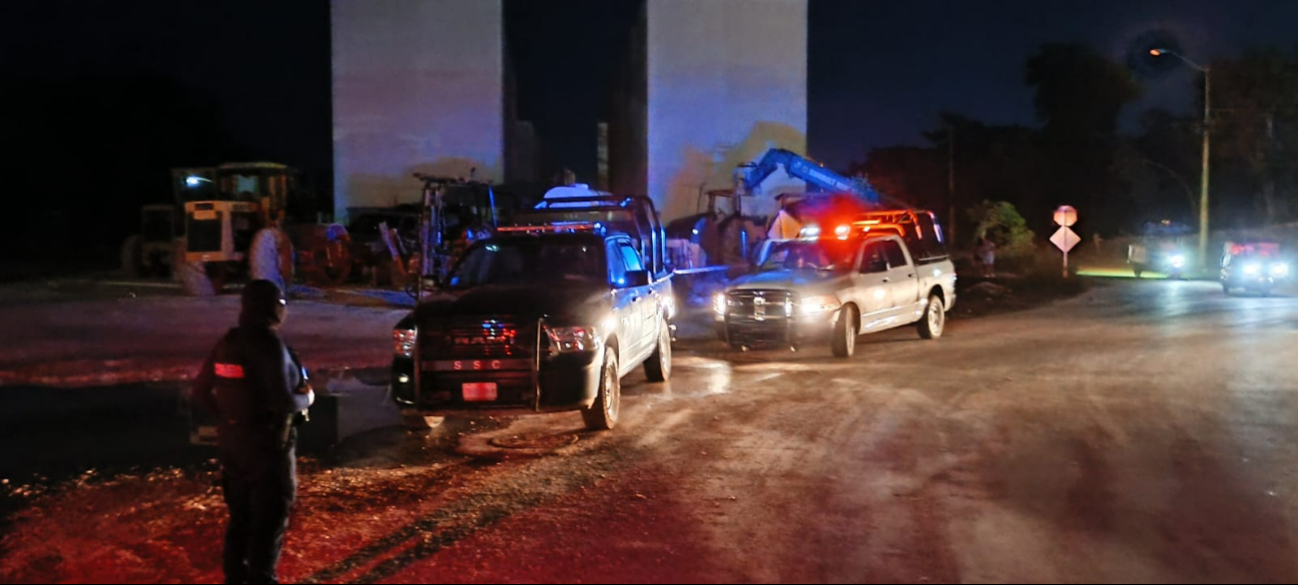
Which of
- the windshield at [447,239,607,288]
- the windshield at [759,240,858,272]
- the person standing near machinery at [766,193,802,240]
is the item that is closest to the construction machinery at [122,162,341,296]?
the windshield at [447,239,607,288]

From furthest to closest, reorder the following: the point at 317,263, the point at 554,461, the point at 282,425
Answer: the point at 317,263 < the point at 554,461 < the point at 282,425

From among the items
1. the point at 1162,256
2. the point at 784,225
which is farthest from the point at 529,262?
the point at 1162,256

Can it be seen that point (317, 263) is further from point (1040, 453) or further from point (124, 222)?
point (124, 222)

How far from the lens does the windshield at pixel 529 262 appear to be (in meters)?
10.8

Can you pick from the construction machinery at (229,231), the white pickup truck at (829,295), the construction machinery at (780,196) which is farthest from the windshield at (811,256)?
the construction machinery at (780,196)

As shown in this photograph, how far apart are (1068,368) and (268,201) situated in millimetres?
21558

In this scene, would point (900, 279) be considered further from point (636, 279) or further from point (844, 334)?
point (636, 279)

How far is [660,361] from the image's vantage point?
513 inches

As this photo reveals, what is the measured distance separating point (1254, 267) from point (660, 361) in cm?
2038

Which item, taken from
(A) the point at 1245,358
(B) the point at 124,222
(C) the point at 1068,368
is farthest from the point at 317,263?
(B) the point at 124,222

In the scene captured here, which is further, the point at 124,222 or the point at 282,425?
the point at 124,222

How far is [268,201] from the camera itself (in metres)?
28.6

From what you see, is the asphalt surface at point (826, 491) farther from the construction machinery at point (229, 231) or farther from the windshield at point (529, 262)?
the construction machinery at point (229, 231)

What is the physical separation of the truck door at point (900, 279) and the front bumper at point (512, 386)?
834cm
